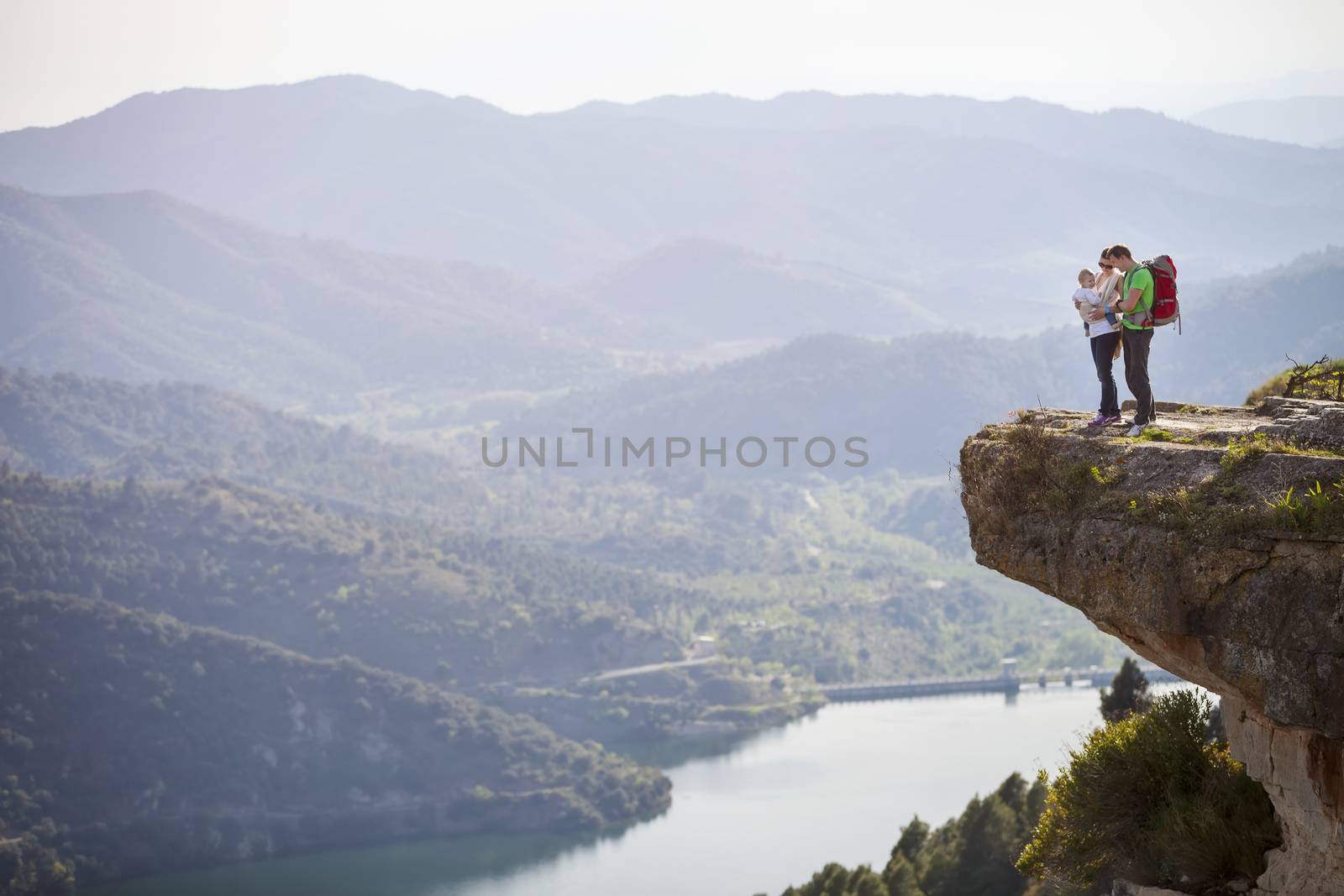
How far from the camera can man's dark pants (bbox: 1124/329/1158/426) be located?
1005cm

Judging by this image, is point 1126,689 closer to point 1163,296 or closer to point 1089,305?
point 1089,305

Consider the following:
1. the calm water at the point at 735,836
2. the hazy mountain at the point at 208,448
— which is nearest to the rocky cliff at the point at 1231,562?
the calm water at the point at 735,836

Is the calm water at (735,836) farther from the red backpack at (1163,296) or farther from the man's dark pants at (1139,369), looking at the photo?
the red backpack at (1163,296)

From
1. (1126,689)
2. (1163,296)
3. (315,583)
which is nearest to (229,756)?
(315,583)

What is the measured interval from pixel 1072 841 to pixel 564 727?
86400mm

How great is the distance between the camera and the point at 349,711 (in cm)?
8969

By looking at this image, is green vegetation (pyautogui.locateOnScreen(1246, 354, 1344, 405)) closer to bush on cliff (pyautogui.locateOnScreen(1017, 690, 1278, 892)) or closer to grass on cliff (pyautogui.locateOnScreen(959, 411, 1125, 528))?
grass on cliff (pyautogui.locateOnScreen(959, 411, 1125, 528))

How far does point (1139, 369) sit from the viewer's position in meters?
10.2

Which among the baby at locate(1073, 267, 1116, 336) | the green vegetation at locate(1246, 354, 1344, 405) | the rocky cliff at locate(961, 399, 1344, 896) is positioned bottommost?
the rocky cliff at locate(961, 399, 1344, 896)

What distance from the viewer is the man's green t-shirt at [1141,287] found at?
9.95 meters

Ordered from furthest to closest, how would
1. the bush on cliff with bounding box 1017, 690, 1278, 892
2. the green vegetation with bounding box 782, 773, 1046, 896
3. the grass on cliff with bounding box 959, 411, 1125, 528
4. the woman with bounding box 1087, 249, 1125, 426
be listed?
the green vegetation with bounding box 782, 773, 1046, 896 < the woman with bounding box 1087, 249, 1125, 426 < the bush on cliff with bounding box 1017, 690, 1278, 892 < the grass on cliff with bounding box 959, 411, 1125, 528

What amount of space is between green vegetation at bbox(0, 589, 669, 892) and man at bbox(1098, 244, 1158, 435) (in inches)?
2661

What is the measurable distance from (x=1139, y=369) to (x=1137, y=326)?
10.6 inches

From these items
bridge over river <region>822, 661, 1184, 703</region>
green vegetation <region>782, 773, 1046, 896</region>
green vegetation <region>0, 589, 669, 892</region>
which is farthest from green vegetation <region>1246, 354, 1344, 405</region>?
bridge over river <region>822, 661, 1184, 703</region>
